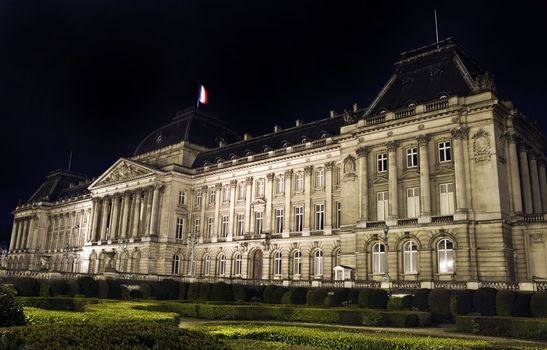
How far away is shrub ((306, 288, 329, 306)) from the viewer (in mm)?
35688

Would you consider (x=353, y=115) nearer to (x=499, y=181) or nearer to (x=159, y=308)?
(x=499, y=181)

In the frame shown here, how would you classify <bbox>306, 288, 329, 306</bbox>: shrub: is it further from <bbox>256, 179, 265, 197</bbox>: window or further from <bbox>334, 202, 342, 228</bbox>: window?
<bbox>256, 179, 265, 197</bbox>: window

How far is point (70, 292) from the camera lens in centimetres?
4125

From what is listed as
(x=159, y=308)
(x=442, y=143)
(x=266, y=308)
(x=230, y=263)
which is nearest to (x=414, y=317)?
(x=266, y=308)

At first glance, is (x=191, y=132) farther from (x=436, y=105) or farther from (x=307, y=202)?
(x=436, y=105)

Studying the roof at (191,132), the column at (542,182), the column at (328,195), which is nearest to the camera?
the column at (542,182)

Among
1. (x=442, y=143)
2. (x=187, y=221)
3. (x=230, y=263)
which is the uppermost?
(x=442, y=143)

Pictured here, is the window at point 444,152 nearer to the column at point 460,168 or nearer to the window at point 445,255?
the column at point 460,168

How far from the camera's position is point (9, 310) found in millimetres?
12789

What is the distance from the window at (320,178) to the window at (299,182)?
2162 millimetres

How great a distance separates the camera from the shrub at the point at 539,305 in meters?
26.2

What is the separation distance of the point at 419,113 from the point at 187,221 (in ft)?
136

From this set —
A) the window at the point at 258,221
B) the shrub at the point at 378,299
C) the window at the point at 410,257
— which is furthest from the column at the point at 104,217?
the shrub at the point at 378,299

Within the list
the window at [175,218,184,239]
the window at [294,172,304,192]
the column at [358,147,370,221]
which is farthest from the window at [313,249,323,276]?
the window at [175,218,184,239]
